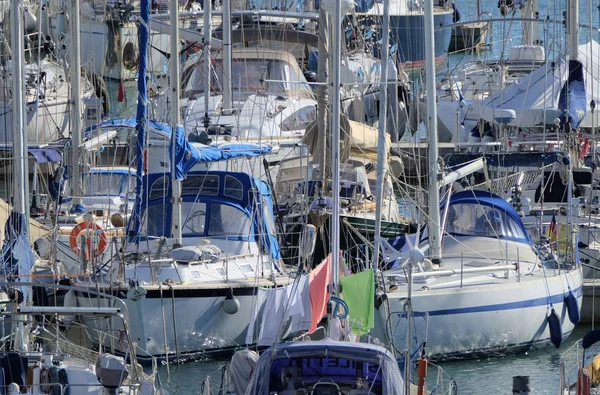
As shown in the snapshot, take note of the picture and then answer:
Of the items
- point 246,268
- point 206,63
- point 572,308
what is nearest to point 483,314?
point 572,308

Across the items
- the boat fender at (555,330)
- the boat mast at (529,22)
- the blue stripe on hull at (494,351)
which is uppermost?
the boat mast at (529,22)

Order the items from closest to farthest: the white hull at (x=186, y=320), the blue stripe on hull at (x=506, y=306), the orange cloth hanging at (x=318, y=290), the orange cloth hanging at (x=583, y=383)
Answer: the orange cloth hanging at (x=583, y=383), the orange cloth hanging at (x=318, y=290), the white hull at (x=186, y=320), the blue stripe on hull at (x=506, y=306)

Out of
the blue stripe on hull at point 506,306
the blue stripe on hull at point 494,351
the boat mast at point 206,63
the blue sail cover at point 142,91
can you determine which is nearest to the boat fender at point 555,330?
the blue stripe on hull at point 494,351

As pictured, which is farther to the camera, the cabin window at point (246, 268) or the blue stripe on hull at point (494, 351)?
the cabin window at point (246, 268)

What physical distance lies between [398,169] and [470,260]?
902 cm

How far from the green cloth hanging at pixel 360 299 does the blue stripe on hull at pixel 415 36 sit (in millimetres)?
37050

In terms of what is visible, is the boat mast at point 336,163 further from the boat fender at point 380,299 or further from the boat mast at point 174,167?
the boat mast at point 174,167

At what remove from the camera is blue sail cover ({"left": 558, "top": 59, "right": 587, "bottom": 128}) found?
107ft

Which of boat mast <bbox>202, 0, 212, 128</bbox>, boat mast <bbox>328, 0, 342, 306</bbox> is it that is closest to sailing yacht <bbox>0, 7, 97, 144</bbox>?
boat mast <bbox>202, 0, 212, 128</bbox>

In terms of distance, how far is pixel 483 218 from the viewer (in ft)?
88.7

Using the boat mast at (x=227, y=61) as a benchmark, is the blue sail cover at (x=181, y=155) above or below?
below

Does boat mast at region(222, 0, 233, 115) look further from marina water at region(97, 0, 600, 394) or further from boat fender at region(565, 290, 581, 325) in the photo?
marina water at region(97, 0, 600, 394)

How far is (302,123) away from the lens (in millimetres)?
37031

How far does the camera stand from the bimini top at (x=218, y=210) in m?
26.4
